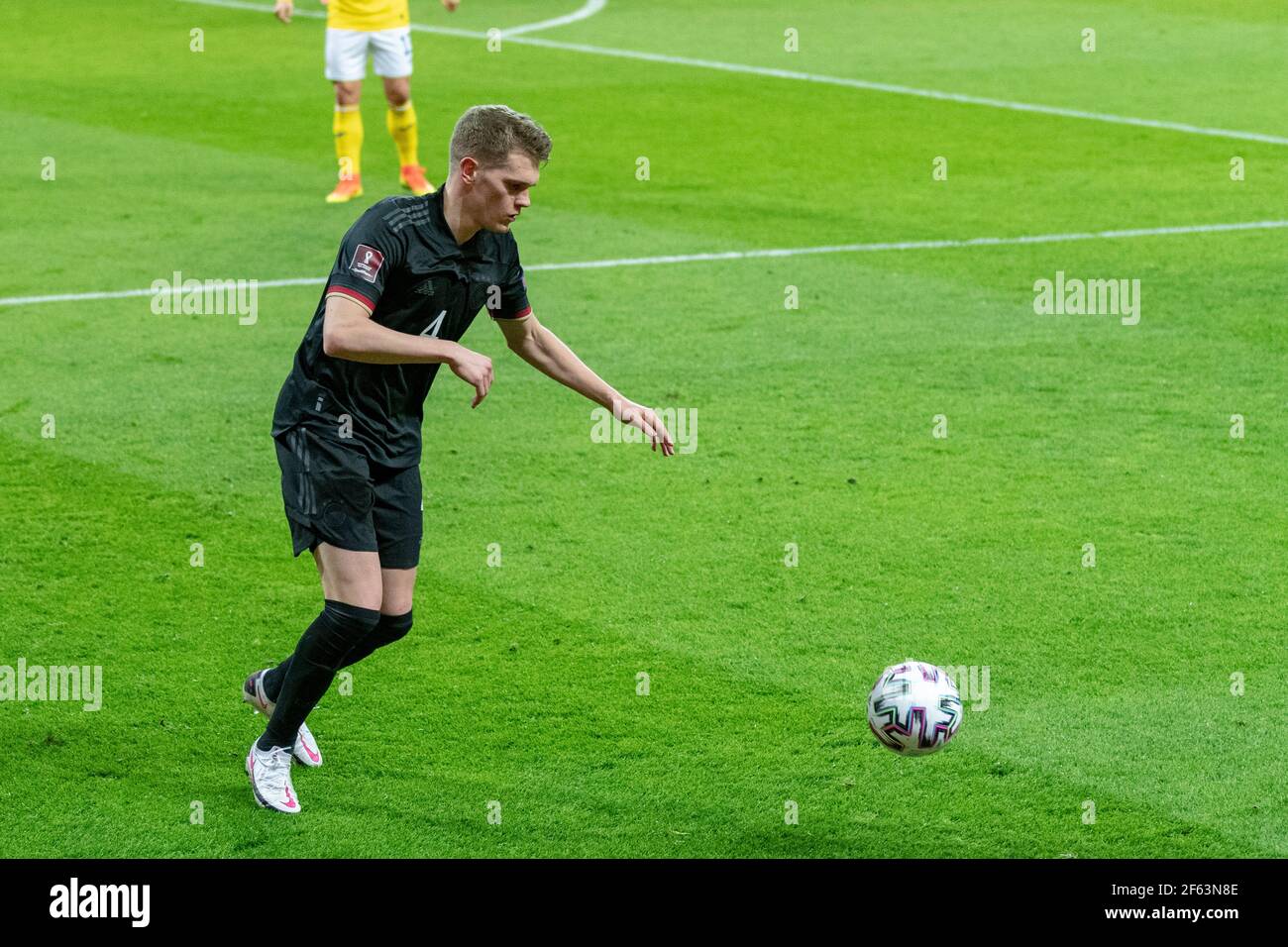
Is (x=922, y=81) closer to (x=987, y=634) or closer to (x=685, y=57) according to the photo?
Answer: (x=685, y=57)

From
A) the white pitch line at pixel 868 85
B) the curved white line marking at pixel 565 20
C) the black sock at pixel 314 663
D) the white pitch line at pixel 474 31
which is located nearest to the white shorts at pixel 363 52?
the white pitch line at pixel 868 85

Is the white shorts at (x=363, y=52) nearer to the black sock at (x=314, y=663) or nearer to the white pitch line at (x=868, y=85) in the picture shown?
the white pitch line at (x=868, y=85)

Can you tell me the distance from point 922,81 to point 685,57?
359 centimetres

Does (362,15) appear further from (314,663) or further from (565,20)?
(565,20)

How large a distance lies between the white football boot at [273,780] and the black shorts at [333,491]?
2.46ft

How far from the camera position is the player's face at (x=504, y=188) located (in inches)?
213

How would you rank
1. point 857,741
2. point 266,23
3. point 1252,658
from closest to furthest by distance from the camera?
point 857,741
point 1252,658
point 266,23

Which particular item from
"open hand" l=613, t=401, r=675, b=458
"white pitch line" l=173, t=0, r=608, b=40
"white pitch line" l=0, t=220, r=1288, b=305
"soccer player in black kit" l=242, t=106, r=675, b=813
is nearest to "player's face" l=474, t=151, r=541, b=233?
"soccer player in black kit" l=242, t=106, r=675, b=813

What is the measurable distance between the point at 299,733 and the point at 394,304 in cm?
160

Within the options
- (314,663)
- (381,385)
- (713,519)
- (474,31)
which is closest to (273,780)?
(314,663)

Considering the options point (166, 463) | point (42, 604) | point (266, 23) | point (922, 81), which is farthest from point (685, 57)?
point (42, 604)

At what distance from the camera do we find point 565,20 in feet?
89.9

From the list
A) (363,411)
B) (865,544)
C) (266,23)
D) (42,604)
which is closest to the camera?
(363,411)

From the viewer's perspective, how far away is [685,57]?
23.5 metres
